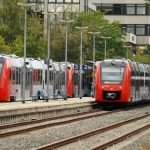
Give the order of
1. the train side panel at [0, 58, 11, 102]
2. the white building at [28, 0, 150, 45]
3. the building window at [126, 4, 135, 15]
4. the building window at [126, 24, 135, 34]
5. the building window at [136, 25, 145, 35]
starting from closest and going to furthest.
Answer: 1. the train side panel at [0, 58, 11, 102]
2. the white building at [28, 0, 150, 45]
3. the building window at [126, 4, 135, 15]
4. the building window at [126, 24, 135, 34]
5. the building window at [136, 25, 145, 35]

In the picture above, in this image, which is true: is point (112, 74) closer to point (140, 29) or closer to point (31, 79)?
point (31, 79)

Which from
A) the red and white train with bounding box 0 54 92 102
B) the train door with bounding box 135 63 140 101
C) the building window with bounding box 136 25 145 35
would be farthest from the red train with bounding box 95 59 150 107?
the building window with bounding box 136 25 145 35

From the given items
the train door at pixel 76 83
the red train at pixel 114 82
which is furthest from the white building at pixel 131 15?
the red train at pixel 114 82

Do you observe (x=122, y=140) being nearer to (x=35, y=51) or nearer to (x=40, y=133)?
(x=40, y=133)

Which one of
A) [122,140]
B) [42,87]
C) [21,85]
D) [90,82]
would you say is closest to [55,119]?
[122,140]

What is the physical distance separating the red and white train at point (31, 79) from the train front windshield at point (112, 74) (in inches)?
244

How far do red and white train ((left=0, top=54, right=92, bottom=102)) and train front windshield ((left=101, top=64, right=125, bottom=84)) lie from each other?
6195 mm

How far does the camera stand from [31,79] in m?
57.4

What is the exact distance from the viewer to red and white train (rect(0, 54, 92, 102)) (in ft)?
164

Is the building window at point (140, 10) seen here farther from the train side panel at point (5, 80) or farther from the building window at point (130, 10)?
the train side panel at point (5, 80)

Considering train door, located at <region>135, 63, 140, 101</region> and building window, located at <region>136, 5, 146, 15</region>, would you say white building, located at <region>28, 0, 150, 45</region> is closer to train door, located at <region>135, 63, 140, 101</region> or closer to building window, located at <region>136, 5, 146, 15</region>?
building window, located at <region>136, 5, 146, 15</region>

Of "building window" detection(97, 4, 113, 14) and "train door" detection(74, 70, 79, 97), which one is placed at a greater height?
"building window" detection(97, 4, 113, 14)

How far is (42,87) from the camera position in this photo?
61125 millimetres

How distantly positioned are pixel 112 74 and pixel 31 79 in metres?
8.36
